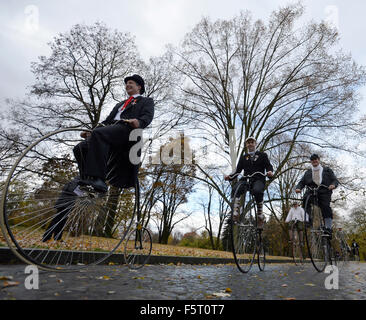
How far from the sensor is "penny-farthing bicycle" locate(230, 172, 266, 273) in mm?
5426

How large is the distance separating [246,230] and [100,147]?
347 centimetres

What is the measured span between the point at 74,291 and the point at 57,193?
→ 1.40 m

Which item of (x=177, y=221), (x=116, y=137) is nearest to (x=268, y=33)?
(x=116, y=137)

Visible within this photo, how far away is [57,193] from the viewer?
3.50 m

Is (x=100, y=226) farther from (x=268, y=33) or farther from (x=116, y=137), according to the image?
(x=268, y=33)

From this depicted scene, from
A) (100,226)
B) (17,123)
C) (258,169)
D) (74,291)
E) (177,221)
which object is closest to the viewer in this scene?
(74,291)

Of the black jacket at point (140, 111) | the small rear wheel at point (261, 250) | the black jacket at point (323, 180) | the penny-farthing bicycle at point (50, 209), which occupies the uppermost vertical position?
the black jacket at point (140, 111)

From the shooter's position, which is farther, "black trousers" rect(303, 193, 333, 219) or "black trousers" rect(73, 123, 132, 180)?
"black trousers" rect(303, 193, 333, 219)

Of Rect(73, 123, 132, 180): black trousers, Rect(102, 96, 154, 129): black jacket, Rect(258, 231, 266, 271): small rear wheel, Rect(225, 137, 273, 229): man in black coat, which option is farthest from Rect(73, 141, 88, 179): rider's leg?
Rect(258, 231, 266, 271): small rear wheel

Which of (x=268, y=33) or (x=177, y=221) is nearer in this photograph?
(x=268, y=33)

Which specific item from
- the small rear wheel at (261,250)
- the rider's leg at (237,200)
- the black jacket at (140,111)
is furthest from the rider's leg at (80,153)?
the small rear wheel at (261,250)

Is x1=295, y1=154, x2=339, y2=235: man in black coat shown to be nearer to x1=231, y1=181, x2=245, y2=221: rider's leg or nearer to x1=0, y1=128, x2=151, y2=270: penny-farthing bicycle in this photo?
x1=231, y1=181, x2=245, y2=221: rider's leg

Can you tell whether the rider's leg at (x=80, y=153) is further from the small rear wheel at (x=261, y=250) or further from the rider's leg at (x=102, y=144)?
the small rear wheel at (x=261, y=250)

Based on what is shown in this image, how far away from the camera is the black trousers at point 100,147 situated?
11.2ft
